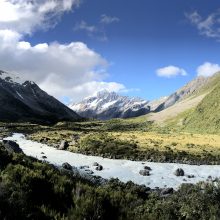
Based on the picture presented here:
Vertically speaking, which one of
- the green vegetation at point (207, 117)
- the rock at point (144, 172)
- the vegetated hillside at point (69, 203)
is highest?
the green vegetation at point (207, 117)

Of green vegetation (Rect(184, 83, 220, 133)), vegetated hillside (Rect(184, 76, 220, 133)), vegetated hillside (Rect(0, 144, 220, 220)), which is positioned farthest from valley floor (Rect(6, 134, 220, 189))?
vegetated hillside (Rect(184, 76, 220, 133))

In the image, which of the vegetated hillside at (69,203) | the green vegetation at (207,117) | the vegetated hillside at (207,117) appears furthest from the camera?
the vegetated hillside at (207,117)

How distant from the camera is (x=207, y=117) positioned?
14038 cm

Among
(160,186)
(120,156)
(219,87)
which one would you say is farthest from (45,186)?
(219,87)


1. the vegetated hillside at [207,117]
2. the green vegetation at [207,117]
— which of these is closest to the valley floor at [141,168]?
the green vegetation at [207,117]

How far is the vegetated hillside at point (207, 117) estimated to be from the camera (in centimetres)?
12950

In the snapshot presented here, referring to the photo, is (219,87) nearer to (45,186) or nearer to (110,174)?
(110,174)

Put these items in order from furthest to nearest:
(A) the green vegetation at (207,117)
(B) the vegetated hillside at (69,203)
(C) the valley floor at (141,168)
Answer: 1. (A) the green vegetation at (207,117)
2. (C) the valley floor at (141,168)
3. (B) the vegetated hillside at (69,203)

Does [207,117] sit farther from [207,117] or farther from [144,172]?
[144,172]

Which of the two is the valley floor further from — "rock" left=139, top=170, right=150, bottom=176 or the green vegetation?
the green vegetation

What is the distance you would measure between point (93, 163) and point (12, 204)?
36.4 meters

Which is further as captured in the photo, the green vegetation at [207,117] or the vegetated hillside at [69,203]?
the green vegetation at [207,117]

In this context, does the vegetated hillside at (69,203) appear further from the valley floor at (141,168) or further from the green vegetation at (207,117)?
the green vegetation at (207,117)

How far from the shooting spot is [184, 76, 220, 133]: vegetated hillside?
425 ft
